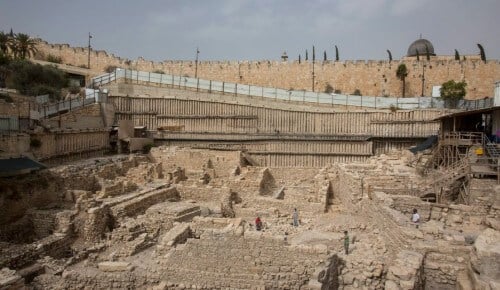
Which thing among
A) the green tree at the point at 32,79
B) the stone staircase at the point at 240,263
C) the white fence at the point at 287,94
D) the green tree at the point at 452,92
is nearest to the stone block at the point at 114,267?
the stone staircase at the point at 240,263

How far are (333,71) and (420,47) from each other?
900cm

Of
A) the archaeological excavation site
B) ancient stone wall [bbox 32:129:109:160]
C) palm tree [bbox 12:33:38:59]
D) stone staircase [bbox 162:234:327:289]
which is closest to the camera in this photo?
stone staircase [bbox 162:234:327:289]

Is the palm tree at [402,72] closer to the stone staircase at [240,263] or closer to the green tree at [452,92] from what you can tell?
the green tree at [452,92]

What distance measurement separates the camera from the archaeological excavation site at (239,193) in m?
8.77

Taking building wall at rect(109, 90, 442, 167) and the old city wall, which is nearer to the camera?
building wall at rect(109, 90, 442, 167)

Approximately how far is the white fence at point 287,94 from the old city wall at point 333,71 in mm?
6819

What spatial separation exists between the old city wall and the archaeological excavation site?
26.0ft

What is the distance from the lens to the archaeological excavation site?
8766 millimetres

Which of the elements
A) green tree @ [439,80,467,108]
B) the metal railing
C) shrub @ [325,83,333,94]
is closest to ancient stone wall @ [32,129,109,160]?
the metal railing

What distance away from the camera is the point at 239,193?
17594 millimetres

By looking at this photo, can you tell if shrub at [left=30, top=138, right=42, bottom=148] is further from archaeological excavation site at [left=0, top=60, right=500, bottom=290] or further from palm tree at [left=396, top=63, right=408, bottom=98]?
palm tree at [left=396, top=63, right=408, bottom=98]

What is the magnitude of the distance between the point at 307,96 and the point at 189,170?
10.2 metres

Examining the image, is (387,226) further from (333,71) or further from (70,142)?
(333,71)

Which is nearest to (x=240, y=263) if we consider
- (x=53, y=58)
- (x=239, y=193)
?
(x=239, y=193)
